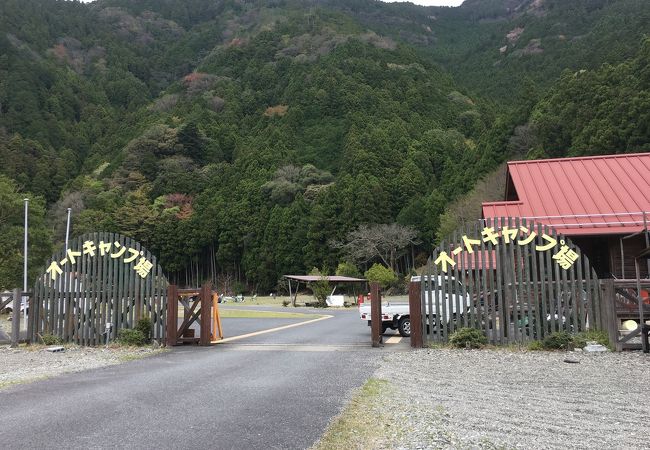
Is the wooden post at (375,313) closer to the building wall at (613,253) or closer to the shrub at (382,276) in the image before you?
the building wall at (613,253)

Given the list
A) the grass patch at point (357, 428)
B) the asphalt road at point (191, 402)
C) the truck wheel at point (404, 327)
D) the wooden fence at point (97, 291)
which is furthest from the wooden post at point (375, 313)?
the grass patch at point (357, 428)

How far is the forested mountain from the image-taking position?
155 ft

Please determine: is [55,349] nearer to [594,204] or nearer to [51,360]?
[51,360]

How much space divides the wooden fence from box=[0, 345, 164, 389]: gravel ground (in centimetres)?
56

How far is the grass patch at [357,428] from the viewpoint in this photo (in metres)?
4.70

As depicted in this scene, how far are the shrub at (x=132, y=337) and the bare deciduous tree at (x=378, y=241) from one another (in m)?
41.1

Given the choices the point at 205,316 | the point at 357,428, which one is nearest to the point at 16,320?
the point at 205,316

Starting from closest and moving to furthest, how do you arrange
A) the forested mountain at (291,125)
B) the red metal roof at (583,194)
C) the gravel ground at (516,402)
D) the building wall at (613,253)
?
1. the gravel ground at (516,402)
2. the building wall at (613,253)
3. the red metal roof at (583,194)
4. the forested mountain at (291,125)

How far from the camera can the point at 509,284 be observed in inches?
444

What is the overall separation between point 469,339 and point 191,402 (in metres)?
6.50

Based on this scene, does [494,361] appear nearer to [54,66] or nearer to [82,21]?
[54,66]

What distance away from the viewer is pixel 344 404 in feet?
20.7

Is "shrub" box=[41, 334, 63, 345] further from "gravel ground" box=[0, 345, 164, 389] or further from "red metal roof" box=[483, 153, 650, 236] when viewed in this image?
"red metal roof" box=[483, 153, 650, 236]

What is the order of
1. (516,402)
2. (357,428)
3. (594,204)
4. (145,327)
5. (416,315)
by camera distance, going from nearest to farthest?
(357,428), (516,402), (416,315), (145,327), (594,204)
